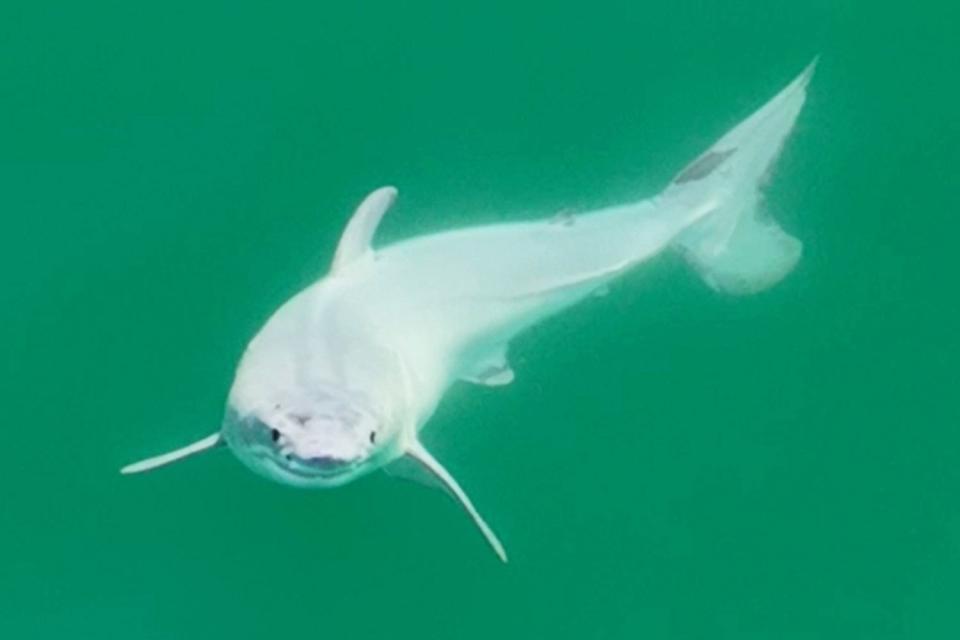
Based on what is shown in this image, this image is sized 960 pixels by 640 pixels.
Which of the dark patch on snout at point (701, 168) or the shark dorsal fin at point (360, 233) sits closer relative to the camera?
the shark dorsal fin at point (360, 233)

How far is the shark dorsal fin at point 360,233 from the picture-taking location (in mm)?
8633

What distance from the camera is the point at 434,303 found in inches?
337

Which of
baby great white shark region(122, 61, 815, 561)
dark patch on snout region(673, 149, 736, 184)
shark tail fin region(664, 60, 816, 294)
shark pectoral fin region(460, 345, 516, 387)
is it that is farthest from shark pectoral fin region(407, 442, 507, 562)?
dark patch on snout region(673, 149, 736, 184)

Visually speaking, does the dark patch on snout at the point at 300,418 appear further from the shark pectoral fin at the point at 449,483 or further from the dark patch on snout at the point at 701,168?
the dark patch on snout at the point at 701,168

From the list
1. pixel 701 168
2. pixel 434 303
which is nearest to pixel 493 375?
pixel 434 303

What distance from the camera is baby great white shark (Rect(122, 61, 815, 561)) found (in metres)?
6.85

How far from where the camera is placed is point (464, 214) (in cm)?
1165

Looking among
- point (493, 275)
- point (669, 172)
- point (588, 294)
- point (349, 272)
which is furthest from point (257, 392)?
point (669, 172)

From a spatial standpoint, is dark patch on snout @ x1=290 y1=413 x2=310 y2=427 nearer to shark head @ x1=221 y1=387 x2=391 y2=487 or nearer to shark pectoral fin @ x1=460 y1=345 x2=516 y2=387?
shark head @ x1=221 y1=387 x2=391 y2=487

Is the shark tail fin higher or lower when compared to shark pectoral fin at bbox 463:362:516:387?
higher

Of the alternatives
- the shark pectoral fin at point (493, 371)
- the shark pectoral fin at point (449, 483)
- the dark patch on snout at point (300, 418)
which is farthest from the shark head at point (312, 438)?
the shark pectoral fin at point (493, 371)

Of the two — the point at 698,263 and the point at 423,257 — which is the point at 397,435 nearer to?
the point at 423,257

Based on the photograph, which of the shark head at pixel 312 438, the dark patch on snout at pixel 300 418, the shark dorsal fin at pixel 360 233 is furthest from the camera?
the shark dorsal fin at pixel 360 233

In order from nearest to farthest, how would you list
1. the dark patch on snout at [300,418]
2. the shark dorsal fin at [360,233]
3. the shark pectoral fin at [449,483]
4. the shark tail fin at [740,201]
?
the dark patch on snout at [300,418] → the shark pectoral fin at [449,483] → the shark dorsal fin at [360,233] → the shark tail fin at [740,201]
